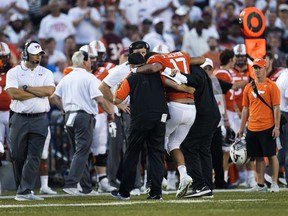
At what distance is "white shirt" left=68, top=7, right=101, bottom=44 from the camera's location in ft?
A: 80.6

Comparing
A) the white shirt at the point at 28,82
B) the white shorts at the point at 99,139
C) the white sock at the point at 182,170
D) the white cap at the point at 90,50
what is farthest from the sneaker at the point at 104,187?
the white sock at the point at 182,170

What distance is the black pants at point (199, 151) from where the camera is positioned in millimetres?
14773

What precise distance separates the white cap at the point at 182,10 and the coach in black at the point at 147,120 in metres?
11.3

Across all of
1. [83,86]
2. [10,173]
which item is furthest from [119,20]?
[83,86]

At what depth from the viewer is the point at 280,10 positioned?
1070 inches

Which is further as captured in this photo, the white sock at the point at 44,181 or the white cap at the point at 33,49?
the white sock at the point at 44,181

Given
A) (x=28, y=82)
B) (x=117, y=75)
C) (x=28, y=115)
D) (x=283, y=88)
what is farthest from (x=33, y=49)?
(x=283, y=88)

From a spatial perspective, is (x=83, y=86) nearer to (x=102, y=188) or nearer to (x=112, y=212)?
(x=102, y=188)

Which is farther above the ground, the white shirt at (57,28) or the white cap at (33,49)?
the white shirt at (57,28)

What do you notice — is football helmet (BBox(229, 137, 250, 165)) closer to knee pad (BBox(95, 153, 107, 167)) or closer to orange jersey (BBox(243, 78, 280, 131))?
orange jersey (BBox(243, 78, 280, 131))

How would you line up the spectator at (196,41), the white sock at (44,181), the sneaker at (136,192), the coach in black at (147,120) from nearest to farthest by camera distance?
1. the coach in black at (147,120)
2. the sneaker at (136,192)
3. the white sock at (44,181)
4. the spectator at (196,41)

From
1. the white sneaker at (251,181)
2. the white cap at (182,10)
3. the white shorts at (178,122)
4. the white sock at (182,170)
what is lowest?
the white sneaker at (251,181)

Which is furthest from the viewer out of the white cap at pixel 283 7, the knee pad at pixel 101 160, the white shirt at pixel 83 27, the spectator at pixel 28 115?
the white cap at pixel 283 7

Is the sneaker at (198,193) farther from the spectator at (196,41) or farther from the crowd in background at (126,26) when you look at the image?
the spectator at (196,41)
